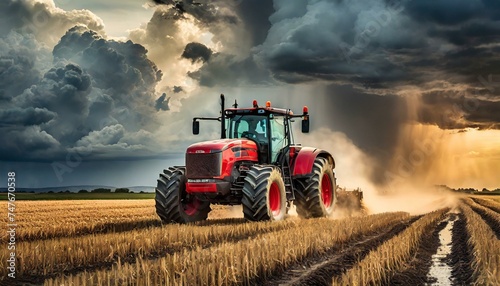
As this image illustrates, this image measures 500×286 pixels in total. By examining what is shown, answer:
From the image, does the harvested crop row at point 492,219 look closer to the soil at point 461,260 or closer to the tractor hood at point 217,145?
the soil at point 461,260

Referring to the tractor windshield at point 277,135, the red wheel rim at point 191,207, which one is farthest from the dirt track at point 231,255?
the tractor windshield at point 277,135

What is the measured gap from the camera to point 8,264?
7.91 metres

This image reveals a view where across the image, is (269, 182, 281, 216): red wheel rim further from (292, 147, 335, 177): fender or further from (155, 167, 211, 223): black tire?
(155, 167, 211, 223): black tire

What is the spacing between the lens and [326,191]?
1917 cm

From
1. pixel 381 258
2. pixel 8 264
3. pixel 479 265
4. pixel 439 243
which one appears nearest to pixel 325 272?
pixel 381 258

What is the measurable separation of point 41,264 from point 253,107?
8.88 metres

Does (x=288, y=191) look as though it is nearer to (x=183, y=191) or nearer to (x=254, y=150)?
(x=254, y=150)

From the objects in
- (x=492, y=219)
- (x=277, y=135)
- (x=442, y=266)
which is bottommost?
(x=492, y=219)

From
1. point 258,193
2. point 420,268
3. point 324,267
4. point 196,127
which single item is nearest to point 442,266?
point 420,268

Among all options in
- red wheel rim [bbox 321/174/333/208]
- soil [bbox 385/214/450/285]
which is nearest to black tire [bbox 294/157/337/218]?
red wheel rim [bbox 321/174/333/208]

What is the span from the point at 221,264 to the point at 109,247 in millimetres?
3228

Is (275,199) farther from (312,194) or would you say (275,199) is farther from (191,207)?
(191,207)

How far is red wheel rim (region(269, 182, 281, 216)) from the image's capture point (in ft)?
50.4

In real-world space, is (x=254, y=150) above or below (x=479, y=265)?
above
